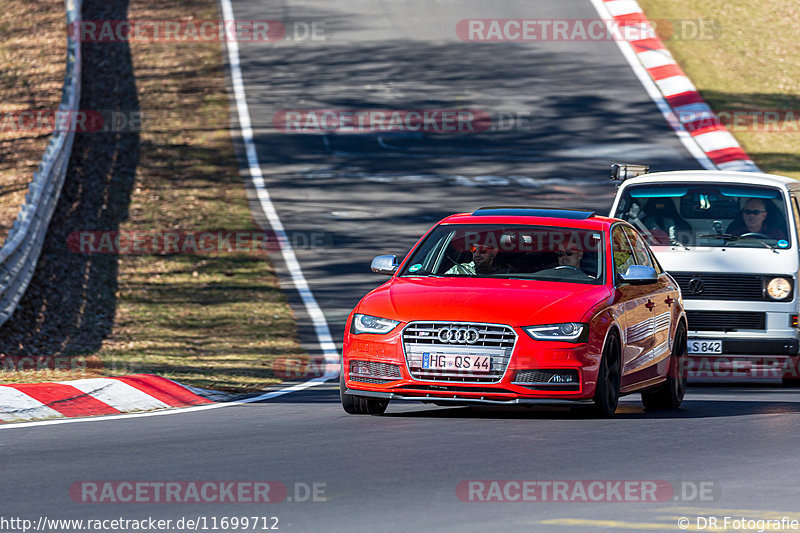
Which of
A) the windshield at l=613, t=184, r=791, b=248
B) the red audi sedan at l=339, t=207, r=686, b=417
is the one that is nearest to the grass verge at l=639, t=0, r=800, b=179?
the windshield at l=613, t=184, r=791, b=248

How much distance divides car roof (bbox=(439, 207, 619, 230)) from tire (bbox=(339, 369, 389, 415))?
68.6 inches

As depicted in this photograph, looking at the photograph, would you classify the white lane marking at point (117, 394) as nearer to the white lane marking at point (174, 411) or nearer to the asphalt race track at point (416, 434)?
the white lane marking at point (174, 411)

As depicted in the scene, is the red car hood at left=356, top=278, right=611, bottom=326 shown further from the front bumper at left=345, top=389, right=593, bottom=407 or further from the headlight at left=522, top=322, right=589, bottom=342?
the front bumper at left=345, top=389, right=593, bottom=407

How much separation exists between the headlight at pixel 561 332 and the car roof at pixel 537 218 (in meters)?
1.58

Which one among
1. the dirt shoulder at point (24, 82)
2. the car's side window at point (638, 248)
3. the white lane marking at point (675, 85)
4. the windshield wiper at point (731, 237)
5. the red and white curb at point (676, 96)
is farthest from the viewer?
the white lane marking at point (675, 85)

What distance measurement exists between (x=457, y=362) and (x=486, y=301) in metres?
0.51

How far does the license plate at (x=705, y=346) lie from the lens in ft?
47.0

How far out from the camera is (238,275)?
20250 mm

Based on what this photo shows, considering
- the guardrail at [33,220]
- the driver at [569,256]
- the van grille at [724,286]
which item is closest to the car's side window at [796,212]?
the van grille at [724,286]

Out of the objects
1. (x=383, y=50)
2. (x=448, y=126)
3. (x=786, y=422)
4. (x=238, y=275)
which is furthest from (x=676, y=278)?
(x=383, y=50)

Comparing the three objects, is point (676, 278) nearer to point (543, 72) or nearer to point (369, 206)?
point (369, 206)

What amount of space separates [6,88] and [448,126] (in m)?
10.6

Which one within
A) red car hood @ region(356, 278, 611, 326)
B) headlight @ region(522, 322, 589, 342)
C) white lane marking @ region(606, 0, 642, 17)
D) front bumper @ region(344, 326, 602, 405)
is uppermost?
white lane marking @ region(606, 0, 642, 17)

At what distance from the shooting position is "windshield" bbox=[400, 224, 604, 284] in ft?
36.6
